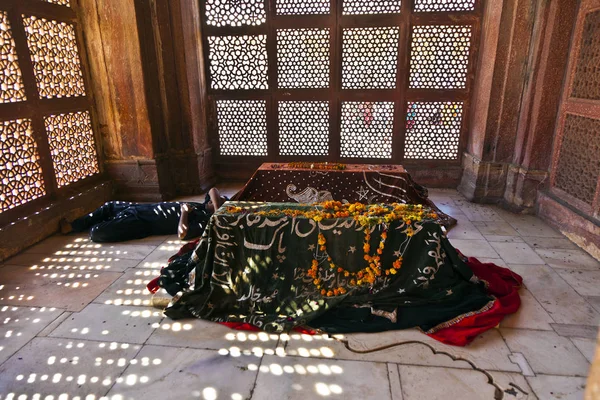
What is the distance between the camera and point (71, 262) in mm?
4281

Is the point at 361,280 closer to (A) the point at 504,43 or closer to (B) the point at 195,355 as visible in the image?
(B) the point at 195,355

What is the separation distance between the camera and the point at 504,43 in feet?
18.0

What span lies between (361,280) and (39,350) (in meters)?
2.47

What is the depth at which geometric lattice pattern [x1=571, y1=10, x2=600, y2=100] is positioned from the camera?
14.6ft

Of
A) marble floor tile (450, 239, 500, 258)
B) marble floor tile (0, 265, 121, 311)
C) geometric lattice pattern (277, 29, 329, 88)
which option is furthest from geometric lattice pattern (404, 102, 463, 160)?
marble floor tile (0, 265, 121, 311)

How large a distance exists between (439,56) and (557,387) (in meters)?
5.29

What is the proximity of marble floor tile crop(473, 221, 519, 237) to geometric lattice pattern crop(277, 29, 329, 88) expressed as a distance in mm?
3437

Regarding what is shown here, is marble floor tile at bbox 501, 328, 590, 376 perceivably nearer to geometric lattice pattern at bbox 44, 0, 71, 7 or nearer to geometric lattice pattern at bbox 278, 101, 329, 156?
geometric lattice pattern at bbox 278, 101, 329, 156

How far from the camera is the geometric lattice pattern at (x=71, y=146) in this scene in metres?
5.14

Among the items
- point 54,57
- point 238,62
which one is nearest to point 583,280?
point 238,62

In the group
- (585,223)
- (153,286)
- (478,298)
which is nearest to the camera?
(478,298)

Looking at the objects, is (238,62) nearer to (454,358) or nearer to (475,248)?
(475,248)

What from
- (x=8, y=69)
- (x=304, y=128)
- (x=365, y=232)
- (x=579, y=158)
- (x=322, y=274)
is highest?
(x=8, y=69)

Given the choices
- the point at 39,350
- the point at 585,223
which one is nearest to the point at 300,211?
the point at 39,350
